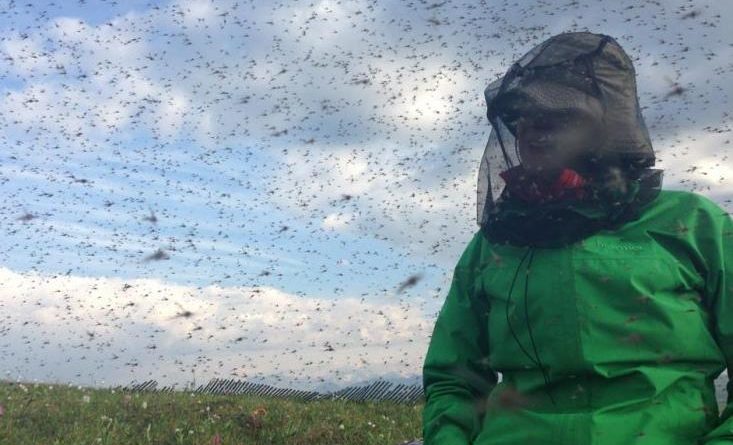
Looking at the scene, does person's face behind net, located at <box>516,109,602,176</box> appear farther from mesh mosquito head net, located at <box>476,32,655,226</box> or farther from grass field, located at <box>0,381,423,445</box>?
grass field, located at <box>0,381,423,445</box>

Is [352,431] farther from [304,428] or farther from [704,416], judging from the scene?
[704,416]

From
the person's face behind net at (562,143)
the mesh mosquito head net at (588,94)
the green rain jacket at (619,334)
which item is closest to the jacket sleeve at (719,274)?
the green rain jacket at (619,334)

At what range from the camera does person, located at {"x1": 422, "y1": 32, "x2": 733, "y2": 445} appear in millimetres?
3643

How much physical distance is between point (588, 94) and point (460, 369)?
1.59m

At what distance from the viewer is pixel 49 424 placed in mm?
8906

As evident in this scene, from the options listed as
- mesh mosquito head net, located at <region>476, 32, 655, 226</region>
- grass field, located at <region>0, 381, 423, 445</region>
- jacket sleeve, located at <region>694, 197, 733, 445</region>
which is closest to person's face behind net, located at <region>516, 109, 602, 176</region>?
mesh mosquito head net, located at <region>476, 32, 655, 226</region>

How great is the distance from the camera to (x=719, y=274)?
386cm

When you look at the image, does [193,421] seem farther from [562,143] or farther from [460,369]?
[562,143]

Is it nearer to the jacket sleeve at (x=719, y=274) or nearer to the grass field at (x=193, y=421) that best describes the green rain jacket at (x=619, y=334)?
the jacket sleeve at (x=719, y=274)

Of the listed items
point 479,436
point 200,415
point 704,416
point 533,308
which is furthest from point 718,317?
point 200,415

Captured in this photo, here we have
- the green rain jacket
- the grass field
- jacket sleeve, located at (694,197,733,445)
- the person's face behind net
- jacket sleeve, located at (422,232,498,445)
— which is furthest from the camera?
the grass field

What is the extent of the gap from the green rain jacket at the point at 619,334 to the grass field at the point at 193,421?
4494 mm

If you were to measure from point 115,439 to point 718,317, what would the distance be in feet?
20.4

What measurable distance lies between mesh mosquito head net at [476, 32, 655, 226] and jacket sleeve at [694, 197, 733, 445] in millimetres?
449
